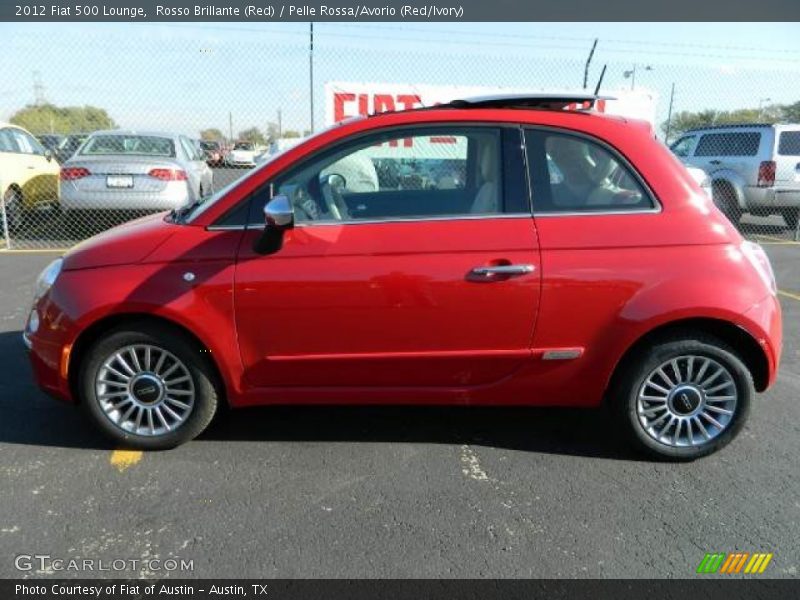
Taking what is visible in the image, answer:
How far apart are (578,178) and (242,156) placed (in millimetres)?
26099

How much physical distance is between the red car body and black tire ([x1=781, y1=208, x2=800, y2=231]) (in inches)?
353

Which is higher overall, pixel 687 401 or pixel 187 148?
pixel 187 148

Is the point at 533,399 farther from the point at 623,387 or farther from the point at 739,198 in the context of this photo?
the point at 739,198

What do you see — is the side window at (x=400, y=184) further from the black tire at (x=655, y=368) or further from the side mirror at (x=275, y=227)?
the black tire at (x=655, y=368)

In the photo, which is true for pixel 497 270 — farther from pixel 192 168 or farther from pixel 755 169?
pixel 755 169

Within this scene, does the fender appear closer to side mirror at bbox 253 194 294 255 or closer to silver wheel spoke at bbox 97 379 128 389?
side mirror at bbox 253 194 294 255

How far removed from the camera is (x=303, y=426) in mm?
3463

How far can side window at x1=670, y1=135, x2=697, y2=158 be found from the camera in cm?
1185

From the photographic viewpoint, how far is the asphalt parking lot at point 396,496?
241 centimetres

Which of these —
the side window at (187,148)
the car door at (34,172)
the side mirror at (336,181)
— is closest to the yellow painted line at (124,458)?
the side mirror at (336,181)

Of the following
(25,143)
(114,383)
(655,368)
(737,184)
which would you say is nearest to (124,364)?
(114,383)

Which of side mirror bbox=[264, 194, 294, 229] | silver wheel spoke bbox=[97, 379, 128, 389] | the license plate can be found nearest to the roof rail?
side mirror bbox=[264, 194, 294, 229]

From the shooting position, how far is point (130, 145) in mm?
9156

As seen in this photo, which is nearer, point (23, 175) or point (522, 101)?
point (522, 101)
